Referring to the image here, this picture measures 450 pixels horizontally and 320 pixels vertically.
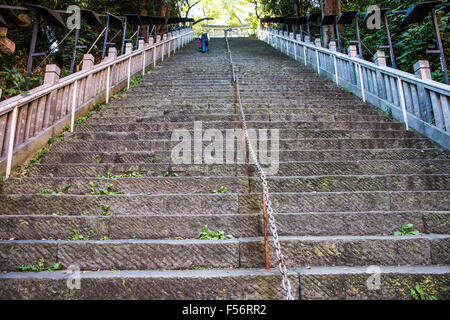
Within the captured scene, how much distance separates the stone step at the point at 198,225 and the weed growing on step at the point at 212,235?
0.16 ft

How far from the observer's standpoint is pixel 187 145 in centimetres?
440

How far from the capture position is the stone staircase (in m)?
2.21

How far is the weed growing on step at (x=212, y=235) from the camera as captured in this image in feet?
8.91

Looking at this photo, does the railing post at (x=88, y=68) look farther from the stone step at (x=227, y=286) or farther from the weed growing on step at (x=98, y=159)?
the stone step at (x=227, y=286)

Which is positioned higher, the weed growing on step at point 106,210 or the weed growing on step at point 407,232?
the weed growing on step at point 106,210

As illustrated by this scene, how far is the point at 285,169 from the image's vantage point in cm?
382

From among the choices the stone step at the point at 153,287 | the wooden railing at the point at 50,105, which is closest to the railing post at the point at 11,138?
the wooden railing at the point at 50,105

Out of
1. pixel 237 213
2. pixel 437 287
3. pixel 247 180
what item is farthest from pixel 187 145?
pixel 437 287

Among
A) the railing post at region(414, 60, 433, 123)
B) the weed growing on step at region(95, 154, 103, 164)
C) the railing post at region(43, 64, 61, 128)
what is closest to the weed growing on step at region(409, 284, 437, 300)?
the railing post at region(414, 60, 433, 123)

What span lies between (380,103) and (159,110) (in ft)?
15.8

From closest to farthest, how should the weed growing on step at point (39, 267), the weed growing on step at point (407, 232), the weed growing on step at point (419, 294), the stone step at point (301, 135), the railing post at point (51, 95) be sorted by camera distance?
the weed growing on step at point (419, 294) < the weed growing on step at point (39, 267) < the weed growing on step at point (407, 232) < the railing post at point (51, 95) < the stone step at point (301, 135)

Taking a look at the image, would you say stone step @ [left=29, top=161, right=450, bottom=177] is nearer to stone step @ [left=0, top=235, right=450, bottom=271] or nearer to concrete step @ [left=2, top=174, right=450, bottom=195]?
concrete step @ [left=2, top=174, right=450, bottom=195]
